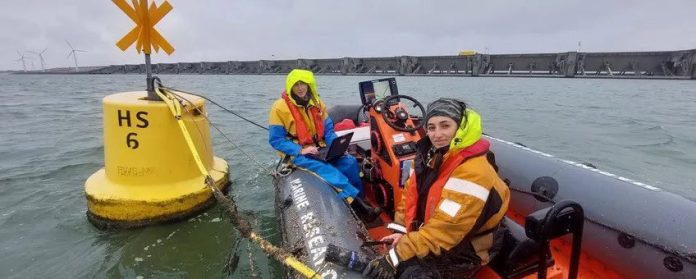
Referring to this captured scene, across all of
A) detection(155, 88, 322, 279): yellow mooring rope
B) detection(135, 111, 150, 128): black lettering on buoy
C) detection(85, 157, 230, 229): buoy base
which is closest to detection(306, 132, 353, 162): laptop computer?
detection(155, 88, 322, 279): yellow mooring rope

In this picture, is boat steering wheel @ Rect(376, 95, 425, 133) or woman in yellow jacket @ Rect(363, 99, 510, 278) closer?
woman in yellow jacket @ Rect(363, 99, 510, 278)

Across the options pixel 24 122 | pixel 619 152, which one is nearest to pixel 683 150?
pixel 619 152

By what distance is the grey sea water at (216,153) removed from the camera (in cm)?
355

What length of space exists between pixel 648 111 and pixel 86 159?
16783 millimetres

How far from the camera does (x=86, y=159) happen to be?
7.23 metres

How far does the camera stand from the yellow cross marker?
3518 millimetres

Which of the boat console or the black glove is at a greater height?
the boat console

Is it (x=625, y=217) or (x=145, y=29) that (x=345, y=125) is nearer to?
(x=145, y=29)

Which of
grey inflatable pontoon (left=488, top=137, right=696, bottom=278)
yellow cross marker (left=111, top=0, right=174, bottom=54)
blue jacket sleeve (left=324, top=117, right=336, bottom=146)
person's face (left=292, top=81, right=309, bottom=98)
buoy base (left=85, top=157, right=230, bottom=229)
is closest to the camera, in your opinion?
grey inflatable pontoon (left=488, top=137, right=696, bottom=278)

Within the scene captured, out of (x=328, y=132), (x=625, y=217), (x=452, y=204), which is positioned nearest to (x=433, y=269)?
(x=452, y=204)

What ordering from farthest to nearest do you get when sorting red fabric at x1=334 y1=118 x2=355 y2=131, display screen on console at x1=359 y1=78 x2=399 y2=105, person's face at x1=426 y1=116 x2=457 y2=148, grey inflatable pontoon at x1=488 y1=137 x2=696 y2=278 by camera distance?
red fabric at x1=334 y1=118 x2=355 y2=131
display screen on console at x1=359 y1=78 x2=399 y2=105
grey inflatable pontoon at x1=488 y1=137 x2=696 y2=278
person's face at x1=426 y1=116 x2=457 y2=148

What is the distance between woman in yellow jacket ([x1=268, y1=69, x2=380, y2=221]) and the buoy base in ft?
3.35

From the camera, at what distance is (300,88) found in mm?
3939

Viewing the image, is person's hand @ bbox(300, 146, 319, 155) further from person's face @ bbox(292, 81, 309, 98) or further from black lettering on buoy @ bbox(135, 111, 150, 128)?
black lettering on buoy @ bbox(135, 111, 150, 128)
